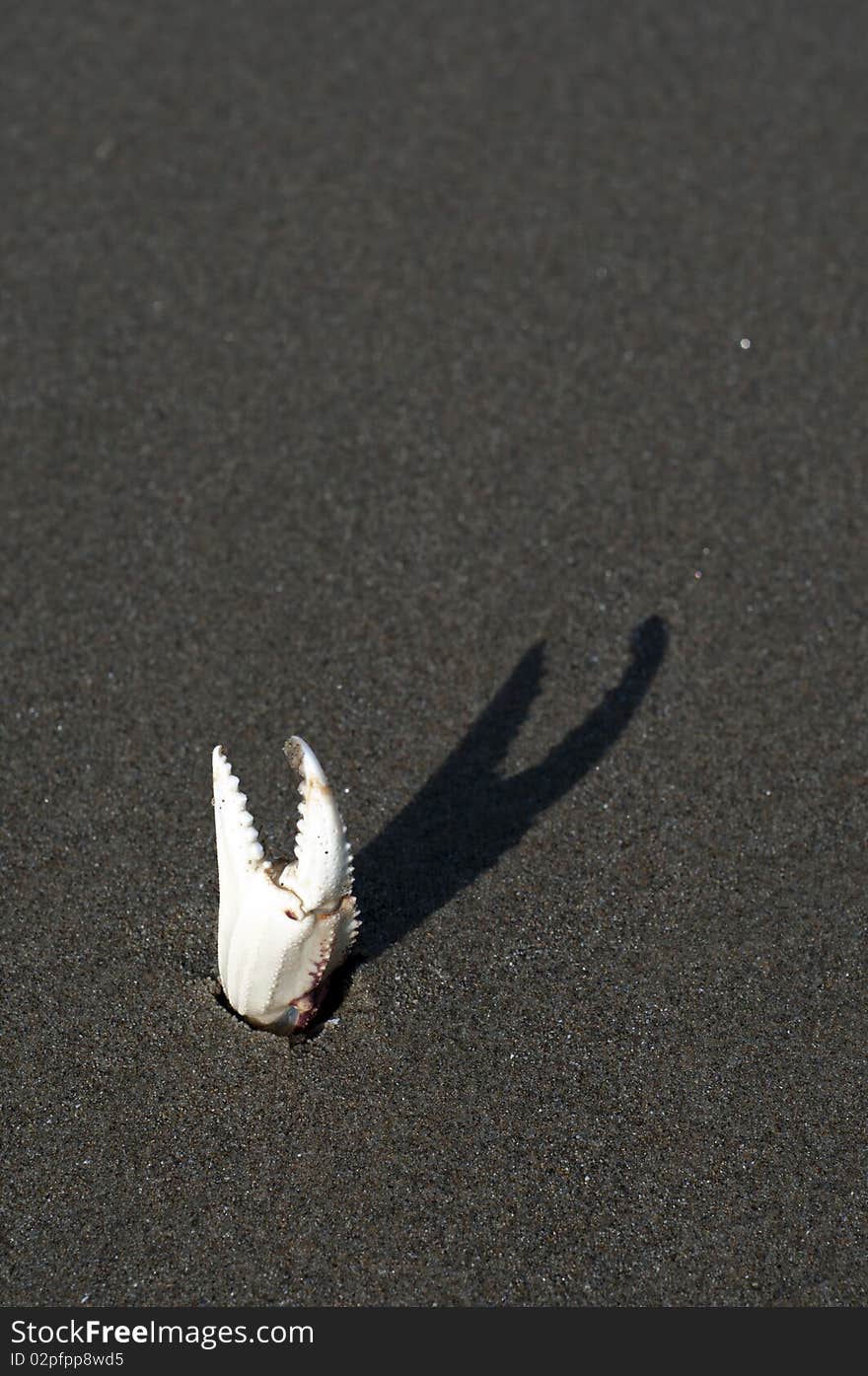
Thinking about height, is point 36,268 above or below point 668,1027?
above

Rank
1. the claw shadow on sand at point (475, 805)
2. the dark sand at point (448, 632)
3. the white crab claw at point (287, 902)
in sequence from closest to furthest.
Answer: the white crab claw at point (287, 902) < the dark sand at point (448, 632) < the claw shadow on sand at point (475, 805)

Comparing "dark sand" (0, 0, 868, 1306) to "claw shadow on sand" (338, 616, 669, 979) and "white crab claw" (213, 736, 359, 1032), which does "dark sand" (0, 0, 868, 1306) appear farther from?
"white crab claw" (213, 736, 359, 1032)

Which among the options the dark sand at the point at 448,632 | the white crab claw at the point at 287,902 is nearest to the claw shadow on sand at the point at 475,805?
the dark sand at the point at 448,632

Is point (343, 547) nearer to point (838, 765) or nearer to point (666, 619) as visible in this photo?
point (666, 619)

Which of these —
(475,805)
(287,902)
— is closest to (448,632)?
(475,805)

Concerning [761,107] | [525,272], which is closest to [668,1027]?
[525,272]

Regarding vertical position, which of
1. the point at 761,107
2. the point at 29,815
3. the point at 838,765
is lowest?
the point at 29,815

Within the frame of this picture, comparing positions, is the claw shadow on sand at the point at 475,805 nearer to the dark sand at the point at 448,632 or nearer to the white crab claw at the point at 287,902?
the dark sand at the point at 448,632
